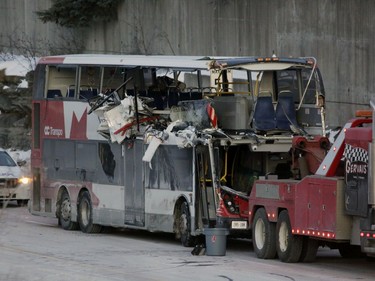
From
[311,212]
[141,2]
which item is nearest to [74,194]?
[311,212]

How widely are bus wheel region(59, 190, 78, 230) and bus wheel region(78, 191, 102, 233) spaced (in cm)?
43

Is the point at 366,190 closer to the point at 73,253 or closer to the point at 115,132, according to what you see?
the point at 73,253

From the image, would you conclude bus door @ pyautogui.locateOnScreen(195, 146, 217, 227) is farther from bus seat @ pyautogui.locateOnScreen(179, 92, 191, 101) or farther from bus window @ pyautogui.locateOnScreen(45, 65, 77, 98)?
bus window @ pyautogui.locateOnScreen(45, 65, 77, 98)

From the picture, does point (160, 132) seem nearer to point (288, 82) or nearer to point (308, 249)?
point (288, 82)

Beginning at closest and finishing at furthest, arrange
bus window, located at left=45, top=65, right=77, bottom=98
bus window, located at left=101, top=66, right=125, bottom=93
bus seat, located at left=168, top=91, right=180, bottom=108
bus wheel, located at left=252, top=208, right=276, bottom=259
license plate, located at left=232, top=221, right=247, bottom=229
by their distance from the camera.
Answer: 1. bus wheel, located at left=252, top=208, right=276, bottom=259
2. license plate, located at left=232, top=221, right=247, bottom=229
3. bus seat, located at left=168, top=91, right=180, bottom=108
4. bus window, located at left=101, top=66, right=125, bottom=93
5. bus window, located at left=45, top=65, right=77, bottom=98

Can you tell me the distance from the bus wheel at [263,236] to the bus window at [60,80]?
28.0 feet

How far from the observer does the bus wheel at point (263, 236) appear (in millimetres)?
21594

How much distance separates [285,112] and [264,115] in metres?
0.58

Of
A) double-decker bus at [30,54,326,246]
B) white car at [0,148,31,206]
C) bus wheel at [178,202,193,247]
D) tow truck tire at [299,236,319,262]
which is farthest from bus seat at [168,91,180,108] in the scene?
tow truck tire at [299,236,319,262]

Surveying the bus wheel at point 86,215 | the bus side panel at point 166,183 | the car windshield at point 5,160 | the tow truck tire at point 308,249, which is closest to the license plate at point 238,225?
the bus side panel at point 166,183

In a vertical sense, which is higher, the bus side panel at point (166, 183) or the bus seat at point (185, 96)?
the bus seat at point (185, 96)

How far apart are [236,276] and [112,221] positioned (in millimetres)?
8889

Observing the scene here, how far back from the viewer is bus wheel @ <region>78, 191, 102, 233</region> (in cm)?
2827

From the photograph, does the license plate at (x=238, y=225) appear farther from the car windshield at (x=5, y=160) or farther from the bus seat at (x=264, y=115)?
the car windshield at (x=5, y=160)
